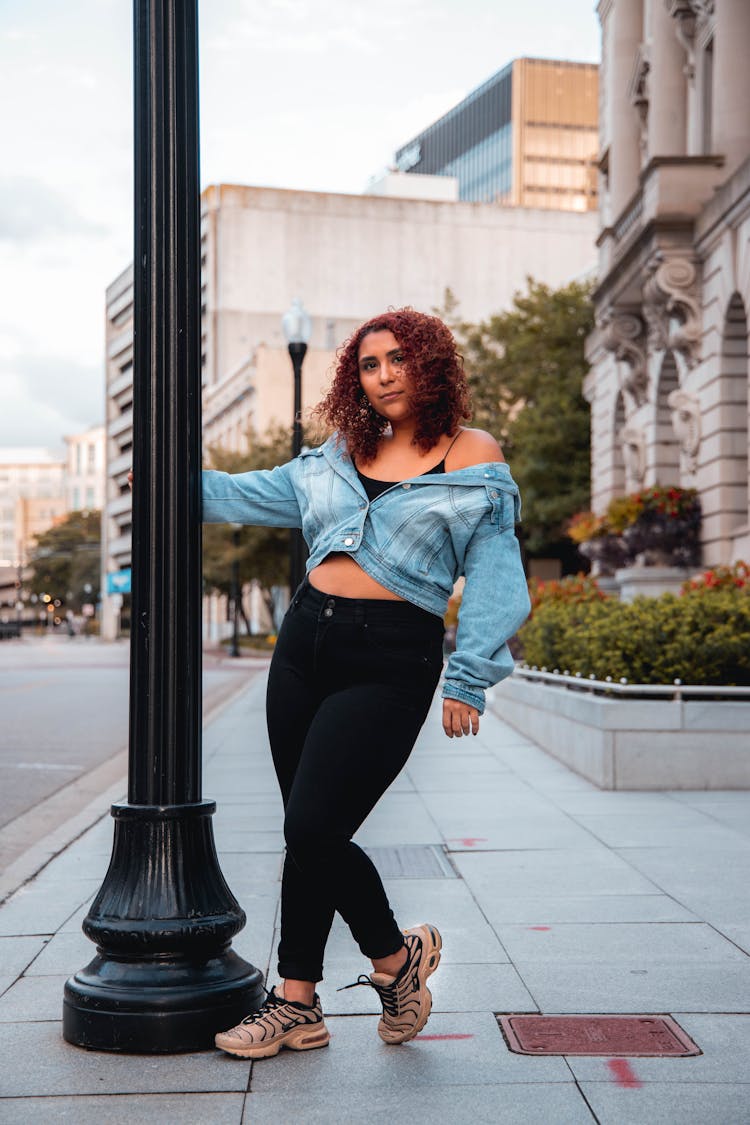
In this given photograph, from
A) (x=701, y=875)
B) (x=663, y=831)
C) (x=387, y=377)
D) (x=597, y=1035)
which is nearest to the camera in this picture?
(x=387, y=377)

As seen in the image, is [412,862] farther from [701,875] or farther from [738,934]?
[738,934]

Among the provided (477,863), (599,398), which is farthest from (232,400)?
(477,863)

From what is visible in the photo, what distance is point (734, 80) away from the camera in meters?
21.7

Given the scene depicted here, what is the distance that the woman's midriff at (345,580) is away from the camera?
375 cm

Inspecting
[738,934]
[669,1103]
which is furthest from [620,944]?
[669,1103]

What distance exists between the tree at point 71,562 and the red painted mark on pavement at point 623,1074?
13806 cm

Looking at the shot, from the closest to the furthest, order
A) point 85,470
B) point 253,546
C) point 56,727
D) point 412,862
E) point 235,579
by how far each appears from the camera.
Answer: point 412,862 < point 56,727 < point 235,579 < point 253,546 < point 85,470

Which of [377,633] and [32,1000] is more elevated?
[377,633]

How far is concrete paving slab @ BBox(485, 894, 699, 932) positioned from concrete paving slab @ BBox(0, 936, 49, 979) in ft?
5.82

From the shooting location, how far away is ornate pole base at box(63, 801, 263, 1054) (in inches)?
151

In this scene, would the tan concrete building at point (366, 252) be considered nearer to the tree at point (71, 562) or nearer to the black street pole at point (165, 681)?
the tree at point (71, 562)

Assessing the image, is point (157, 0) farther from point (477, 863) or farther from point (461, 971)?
point (477, 863)

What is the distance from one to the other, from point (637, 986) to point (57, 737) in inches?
482

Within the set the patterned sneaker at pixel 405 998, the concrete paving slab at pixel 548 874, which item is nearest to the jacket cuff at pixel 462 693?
the patterned sneaker at pixel 405 998
